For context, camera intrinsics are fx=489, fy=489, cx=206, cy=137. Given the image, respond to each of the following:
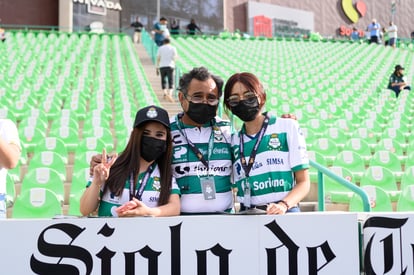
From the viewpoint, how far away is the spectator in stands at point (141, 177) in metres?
2.46

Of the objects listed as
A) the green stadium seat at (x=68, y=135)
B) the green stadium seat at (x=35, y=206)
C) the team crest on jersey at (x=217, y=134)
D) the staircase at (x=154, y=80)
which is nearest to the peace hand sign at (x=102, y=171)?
the team crest on jersey at (x=217, y=134)

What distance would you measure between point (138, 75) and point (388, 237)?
34.9ft

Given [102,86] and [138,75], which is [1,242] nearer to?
[102,86]

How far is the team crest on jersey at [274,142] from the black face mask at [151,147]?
56cm

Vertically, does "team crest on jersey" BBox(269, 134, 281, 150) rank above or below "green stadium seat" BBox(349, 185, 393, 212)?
above

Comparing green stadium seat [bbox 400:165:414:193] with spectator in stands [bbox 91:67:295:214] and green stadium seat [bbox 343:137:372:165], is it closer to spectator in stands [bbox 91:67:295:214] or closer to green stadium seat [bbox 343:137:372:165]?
green stadium seat [bbox 343:137:372:165]

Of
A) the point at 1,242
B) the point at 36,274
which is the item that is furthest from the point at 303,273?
the point at 1,242

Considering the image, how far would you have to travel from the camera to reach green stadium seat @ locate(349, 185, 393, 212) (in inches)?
182

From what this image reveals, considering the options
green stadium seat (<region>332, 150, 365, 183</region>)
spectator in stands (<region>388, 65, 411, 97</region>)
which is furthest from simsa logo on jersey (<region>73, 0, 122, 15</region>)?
green stadium seat (<region>332, 150, 365, 183</region>)

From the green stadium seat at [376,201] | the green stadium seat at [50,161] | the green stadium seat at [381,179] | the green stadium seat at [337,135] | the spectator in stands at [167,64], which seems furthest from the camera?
the spectator in stands at [167,64]

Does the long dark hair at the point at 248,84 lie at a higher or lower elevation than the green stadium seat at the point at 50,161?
higher

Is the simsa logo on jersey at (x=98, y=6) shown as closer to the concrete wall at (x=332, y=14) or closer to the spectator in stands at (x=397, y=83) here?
the concrete wall at (x=332, y=14)

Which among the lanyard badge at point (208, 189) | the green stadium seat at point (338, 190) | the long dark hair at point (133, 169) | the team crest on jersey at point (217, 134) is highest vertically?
the team crest on jersey at point (217, 134)

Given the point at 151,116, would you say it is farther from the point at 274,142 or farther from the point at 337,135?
the point at 337,135
